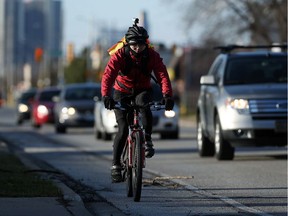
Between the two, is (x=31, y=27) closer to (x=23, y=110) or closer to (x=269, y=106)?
(x=23, y=110)

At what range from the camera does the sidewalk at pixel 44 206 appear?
10109 millimetres

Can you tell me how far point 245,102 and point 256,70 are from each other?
111 cm

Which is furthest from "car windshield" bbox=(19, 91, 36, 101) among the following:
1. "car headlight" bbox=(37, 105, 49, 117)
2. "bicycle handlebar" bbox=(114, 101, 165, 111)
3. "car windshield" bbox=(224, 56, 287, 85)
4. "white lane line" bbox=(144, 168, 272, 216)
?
"bicycle handlebar" bbox=(114, 101, 165, 111)

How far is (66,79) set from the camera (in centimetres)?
10356

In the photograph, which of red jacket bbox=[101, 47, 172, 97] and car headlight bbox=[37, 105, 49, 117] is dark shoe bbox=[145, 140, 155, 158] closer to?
red jacket bbox=[101, 47, 172, 97]

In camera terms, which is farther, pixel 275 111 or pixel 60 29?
pixel 60 29

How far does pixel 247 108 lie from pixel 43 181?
539cm

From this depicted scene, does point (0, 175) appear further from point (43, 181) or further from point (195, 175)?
point (195, 175)

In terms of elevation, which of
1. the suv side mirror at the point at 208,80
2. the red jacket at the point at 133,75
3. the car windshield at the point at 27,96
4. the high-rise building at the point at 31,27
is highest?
the high-rise building at the point at 31,27

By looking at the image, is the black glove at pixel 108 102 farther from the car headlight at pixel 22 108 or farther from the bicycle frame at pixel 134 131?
the car headlight at pixel 22 108

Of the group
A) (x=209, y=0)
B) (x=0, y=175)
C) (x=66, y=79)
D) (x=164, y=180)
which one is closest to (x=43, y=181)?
(x=0, y=175)

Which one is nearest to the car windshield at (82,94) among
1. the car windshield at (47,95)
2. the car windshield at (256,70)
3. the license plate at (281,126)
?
the car windshield at (47,95)

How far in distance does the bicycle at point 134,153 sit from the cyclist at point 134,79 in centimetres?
7

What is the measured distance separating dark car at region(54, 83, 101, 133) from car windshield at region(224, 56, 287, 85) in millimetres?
13704
